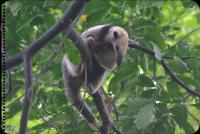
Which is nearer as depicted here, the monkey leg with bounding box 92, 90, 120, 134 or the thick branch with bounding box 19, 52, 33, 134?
the thick branch with bounding box 19, 52, 33, 134

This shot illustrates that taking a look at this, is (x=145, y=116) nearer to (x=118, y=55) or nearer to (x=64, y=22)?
(x=64, y=22)

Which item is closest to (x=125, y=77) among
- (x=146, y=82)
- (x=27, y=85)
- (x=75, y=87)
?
(x=146, y=82)

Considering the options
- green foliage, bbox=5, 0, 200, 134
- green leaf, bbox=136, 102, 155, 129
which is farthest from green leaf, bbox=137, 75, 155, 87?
green leaf, bbox=136, 102, 155, 129

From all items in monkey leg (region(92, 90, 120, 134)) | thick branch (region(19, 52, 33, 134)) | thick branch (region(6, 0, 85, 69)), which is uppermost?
thick branch (region(6, 0, 85, 69))

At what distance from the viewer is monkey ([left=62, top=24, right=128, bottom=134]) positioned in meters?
5.31

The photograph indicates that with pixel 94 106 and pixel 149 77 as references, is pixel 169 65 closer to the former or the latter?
pixel 149 77

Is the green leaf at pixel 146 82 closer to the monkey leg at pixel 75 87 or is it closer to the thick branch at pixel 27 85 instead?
the monkey leg at pixel 75 87

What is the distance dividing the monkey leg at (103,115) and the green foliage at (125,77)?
0.11 m

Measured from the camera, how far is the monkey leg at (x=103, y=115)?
499 cm

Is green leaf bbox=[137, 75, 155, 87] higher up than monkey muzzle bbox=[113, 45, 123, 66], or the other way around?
green leaf bbox=[137, 75, 155, 87]

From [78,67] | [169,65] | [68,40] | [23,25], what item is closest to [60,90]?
[78,67]

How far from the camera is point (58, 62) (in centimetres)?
530

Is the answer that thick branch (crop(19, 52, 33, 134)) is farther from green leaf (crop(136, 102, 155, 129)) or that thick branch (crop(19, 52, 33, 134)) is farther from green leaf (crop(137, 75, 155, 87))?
green leaf (crop(137, 75, 155, 87))

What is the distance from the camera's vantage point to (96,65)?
570 centimetres
